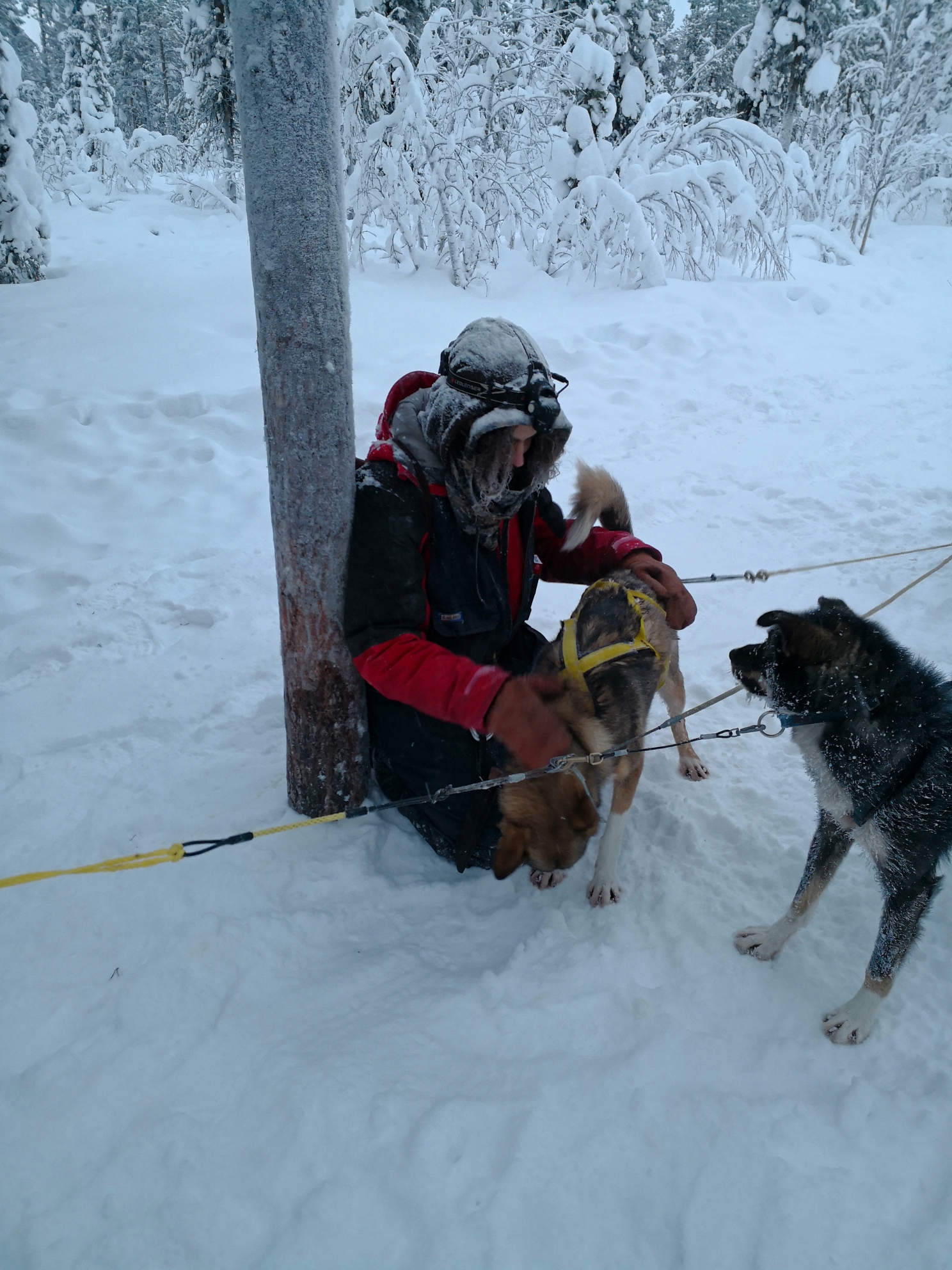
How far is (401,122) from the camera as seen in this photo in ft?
27.0

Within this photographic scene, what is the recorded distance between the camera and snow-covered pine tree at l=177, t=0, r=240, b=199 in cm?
1368

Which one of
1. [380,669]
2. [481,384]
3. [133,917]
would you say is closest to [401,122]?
[481,384]

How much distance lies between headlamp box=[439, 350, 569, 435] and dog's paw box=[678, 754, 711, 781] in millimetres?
1603

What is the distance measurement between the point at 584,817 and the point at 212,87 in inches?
764

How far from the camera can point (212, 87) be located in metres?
14.8

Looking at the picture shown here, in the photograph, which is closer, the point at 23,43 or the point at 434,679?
the point at 434,679

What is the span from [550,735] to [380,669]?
566 mm

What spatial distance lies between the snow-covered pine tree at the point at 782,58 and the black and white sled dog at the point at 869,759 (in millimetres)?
18968

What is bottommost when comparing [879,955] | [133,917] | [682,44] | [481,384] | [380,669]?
[133,917]

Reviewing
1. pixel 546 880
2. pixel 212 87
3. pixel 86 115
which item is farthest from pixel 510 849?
pixel 86 115

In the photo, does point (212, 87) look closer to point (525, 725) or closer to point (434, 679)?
point (434, 679)

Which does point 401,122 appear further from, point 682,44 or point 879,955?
point 682,44

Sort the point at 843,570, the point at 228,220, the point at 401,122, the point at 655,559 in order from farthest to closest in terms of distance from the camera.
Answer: the point at 228,220 < the point at 401,122 < the point at 843,570 < the point at 655,559

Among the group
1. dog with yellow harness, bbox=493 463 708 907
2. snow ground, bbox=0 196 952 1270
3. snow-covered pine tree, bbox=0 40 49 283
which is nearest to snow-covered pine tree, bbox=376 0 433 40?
snow-covered pine tree, bbox=0 40 49 283
